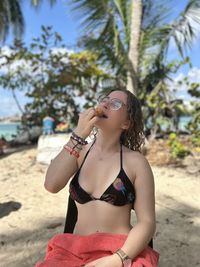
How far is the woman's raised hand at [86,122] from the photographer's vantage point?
1820 mm

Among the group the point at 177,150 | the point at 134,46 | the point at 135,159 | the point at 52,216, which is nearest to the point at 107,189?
the point at 135,159

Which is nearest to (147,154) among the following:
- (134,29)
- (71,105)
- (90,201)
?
(134,29)

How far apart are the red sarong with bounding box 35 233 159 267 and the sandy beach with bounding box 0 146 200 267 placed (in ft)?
4.83

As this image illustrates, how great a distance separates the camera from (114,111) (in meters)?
1.86

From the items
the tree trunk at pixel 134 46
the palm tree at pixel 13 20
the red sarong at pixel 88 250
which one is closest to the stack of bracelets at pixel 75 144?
the red sarong at pixel 88 250

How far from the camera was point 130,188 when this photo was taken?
1812 mm

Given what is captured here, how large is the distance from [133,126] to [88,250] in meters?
0.66

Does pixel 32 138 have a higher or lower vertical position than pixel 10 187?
lower

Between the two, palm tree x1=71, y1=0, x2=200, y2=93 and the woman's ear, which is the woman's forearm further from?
palm tree x1=71, y1=0, x2=200, y2=93

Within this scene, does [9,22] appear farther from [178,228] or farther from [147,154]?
[178,228]

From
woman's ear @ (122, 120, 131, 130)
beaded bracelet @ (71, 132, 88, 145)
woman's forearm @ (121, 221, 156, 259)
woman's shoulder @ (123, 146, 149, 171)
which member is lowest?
woman's forearm @ (121, 221, 156, 259)

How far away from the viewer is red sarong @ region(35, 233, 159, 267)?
179 cm

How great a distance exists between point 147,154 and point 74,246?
5894mm

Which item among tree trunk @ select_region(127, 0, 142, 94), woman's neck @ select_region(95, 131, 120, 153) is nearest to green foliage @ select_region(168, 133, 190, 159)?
tree trunk @ select_region(127, 0, 142, 94)
